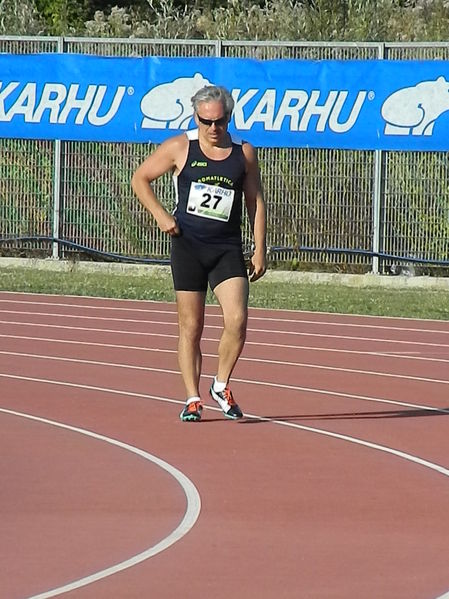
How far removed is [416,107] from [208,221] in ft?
40.5

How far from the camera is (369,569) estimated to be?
7.35 metres

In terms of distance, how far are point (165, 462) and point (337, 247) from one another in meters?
14.4

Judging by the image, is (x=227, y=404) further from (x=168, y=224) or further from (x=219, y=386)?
(x=168, y=224)

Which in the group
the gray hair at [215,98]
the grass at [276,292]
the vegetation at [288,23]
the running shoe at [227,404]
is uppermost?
the vegetation at [288,23]

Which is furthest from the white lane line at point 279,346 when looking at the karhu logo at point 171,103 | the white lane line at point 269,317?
the karhu logo at point 171,103

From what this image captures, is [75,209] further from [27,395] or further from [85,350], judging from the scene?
[27,395]

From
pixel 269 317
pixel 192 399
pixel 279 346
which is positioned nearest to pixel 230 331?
pixel 192 399

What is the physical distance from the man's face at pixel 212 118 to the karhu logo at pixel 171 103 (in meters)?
13.1

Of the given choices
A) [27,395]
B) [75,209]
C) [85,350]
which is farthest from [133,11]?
[27,395]

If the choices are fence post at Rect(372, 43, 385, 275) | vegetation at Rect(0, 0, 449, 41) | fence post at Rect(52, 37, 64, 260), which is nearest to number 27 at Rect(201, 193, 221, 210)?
fence post at Rect(372, 43, 385, 275)

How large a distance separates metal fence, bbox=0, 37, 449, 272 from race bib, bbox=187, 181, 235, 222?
40.8 feet

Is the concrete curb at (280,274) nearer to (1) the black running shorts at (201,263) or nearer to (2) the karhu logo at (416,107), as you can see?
(2) the karhu logo at (416,107)

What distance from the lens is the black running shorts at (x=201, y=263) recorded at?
458 inches

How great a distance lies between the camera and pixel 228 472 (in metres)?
9.80
